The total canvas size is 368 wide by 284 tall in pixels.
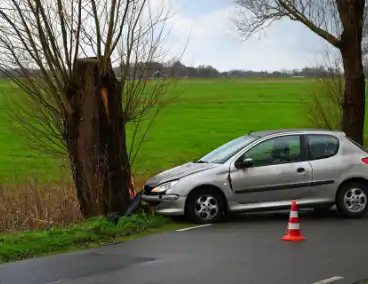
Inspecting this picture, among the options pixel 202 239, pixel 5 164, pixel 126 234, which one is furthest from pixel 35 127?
pixel 5 164

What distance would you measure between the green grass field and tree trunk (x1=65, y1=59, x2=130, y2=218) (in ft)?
7.18

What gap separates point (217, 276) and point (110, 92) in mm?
5951

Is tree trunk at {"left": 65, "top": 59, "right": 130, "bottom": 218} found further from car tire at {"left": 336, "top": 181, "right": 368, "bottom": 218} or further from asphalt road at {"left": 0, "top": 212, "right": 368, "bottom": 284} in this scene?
car tire at {"left": 336, "top": 181, "right": 368, "bottom": 218}

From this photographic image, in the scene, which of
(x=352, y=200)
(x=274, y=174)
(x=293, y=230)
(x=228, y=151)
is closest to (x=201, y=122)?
(x=228, y=151)

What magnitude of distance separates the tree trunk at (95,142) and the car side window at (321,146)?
359 centimetres

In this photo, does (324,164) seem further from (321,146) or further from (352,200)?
(352,200)

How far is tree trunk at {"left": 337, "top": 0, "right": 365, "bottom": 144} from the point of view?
59.7 ft

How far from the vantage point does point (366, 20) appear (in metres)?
22.1

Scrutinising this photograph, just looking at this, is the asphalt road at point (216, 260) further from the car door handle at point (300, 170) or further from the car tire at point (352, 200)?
the car door handle at point (300, 170)

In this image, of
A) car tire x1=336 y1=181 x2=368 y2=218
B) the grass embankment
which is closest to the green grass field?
the grass embankment

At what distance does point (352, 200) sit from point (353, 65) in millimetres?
6744

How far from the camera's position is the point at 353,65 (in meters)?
18.4

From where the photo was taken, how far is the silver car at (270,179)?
11992mm

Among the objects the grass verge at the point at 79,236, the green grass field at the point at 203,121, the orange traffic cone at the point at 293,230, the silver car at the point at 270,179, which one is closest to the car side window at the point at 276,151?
the silver car at the point at 270,179
